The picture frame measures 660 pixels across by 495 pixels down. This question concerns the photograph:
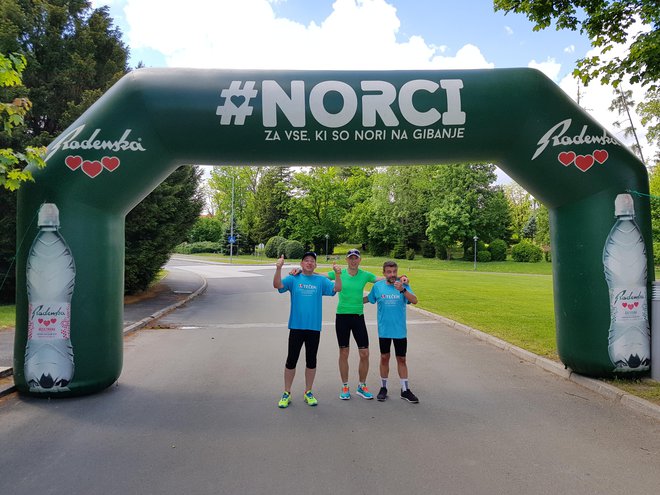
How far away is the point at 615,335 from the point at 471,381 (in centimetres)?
200

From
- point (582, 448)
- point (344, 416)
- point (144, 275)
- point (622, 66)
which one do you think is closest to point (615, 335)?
point (582, 448)

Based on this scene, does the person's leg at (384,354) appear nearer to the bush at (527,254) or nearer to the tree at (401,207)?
the bush at (527,254)

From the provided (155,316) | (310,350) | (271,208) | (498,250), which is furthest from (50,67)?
(271,208)

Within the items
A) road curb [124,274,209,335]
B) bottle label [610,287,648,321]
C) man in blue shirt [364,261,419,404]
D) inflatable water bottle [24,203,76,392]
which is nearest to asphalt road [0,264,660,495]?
man in blue shirt [364,261,419,404]

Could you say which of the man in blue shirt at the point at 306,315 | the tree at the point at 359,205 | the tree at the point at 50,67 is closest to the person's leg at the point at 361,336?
the man in blue shirt at the point at 306,315

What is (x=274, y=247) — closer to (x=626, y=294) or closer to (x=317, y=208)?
(x=317, y=208)

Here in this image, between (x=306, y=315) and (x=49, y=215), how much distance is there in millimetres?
3487

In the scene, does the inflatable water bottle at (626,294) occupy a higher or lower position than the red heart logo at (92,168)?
lower

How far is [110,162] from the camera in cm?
559

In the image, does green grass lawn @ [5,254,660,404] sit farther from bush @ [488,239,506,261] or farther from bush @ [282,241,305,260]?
bush @ [488,239,506,261]

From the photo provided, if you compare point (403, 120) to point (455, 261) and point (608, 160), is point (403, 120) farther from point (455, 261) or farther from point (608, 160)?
point (455, 261)

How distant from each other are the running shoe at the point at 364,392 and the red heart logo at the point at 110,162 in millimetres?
4279

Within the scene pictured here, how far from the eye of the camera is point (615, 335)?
19.0 feet

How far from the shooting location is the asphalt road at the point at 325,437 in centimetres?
350
